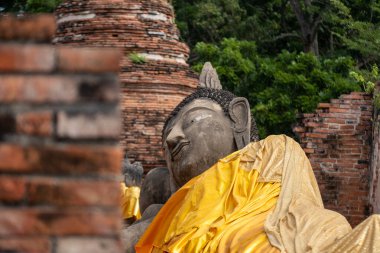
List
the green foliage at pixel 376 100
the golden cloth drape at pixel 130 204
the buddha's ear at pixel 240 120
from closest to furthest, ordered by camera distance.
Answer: the buddha's ear at pixel 240 120 → the golden cloth drape at pixel 130 204 → the green foliage at pixel 376 100

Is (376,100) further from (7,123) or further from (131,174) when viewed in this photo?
(7,123)

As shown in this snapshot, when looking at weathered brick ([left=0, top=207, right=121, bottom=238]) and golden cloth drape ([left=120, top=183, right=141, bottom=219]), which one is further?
golden cloth drape ([left=120, top=183, right=141, bottom=219])

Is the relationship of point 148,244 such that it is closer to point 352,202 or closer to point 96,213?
point 96,213

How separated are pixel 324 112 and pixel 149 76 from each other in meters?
2.33

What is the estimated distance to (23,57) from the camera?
221 centimetres

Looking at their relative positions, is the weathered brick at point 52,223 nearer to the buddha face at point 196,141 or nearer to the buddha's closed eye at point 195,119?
the buddha face at point 196,141

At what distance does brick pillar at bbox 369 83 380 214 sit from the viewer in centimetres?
1213

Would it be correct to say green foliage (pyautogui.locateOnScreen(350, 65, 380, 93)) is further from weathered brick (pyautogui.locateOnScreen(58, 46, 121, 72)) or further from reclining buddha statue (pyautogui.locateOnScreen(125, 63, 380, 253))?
weathered brick (pyautogui.locateOnScreen(58, 46, 121, 72))

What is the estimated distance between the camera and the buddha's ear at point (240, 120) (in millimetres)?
7371

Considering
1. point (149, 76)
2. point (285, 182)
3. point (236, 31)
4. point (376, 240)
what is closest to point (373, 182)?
point (149, 76)

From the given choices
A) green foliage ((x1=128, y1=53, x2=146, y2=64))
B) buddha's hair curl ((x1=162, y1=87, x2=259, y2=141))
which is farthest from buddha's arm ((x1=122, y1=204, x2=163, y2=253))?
green foliage ((x1=128, y1=53, x2=146, y2=64))

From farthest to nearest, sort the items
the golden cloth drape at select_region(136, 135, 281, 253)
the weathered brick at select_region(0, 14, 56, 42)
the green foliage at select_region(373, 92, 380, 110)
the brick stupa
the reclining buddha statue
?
the brick stupa, the green foliage at select_region(373, 92, 380, 110), the golden cloth drape at select_region(136, 135, 281, 253), the reclining buddha statue, the weathered brick at select_region(0, 14, 56, 42)

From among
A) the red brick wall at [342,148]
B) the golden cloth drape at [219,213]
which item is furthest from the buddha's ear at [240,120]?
the red brick wall at [342,148]

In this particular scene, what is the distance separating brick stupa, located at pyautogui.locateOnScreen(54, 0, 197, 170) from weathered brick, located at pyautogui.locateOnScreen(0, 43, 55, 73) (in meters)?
11.2
